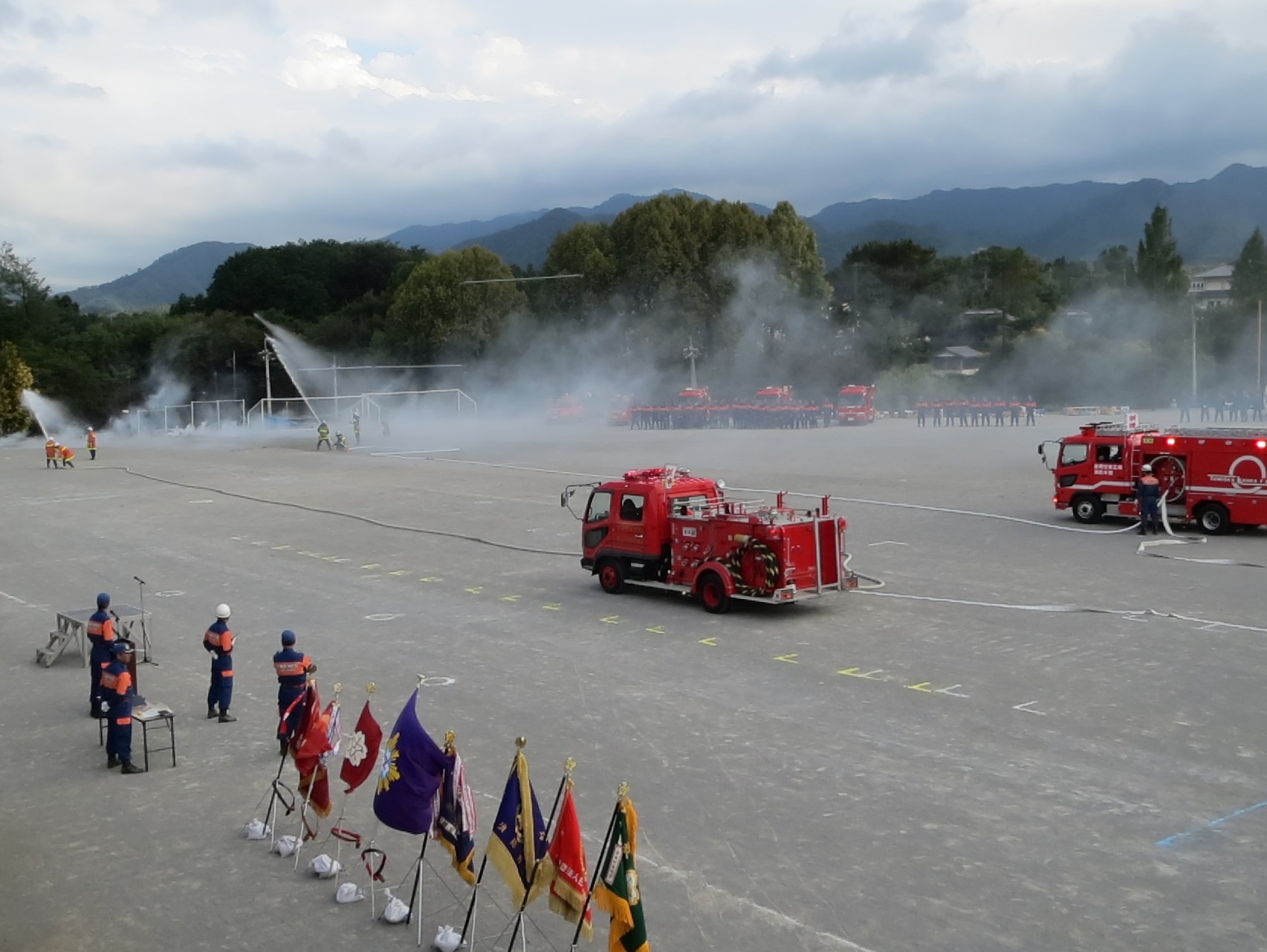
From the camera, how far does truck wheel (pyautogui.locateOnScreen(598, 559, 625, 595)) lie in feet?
70.2

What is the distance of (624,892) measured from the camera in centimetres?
Result: 712

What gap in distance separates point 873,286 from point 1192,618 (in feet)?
304

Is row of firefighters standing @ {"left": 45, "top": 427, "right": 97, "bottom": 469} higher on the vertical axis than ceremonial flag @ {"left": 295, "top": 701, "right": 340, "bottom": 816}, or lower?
higher

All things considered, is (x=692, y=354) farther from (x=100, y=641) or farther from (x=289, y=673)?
(x=289, y=673)

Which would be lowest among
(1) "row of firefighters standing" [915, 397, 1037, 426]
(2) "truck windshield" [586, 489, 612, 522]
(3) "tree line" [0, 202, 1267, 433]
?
(2) "truck windshield" [586, 489, 612, 522]

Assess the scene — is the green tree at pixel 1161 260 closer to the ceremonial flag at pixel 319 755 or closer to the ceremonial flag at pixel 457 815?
the ceremonial flag at pixel 319 755

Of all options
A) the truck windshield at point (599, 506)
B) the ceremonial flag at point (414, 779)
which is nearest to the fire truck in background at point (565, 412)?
the truck windshield at point (599, 506)

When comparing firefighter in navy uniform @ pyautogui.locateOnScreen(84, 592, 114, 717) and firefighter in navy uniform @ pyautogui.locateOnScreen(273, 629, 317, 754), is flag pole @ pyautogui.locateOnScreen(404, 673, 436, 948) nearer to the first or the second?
firefighter in navy uniform @ pyautogui.locateOnScreen(273, 629, 317, 754)

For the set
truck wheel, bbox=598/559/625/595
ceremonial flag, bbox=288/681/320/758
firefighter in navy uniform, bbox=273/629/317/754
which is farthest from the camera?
truck wheel, bbox=598/559/625/595

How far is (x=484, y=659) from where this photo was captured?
55.9ft

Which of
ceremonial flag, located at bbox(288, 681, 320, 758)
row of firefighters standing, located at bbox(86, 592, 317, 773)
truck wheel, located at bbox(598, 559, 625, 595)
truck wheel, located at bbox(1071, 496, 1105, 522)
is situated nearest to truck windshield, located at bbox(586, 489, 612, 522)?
truck wheel, located at bbox(598, 559, 625, 595)

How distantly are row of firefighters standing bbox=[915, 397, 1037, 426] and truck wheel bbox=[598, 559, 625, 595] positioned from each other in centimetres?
4851

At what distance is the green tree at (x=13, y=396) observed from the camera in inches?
3275

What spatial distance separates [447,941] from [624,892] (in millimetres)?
1927
